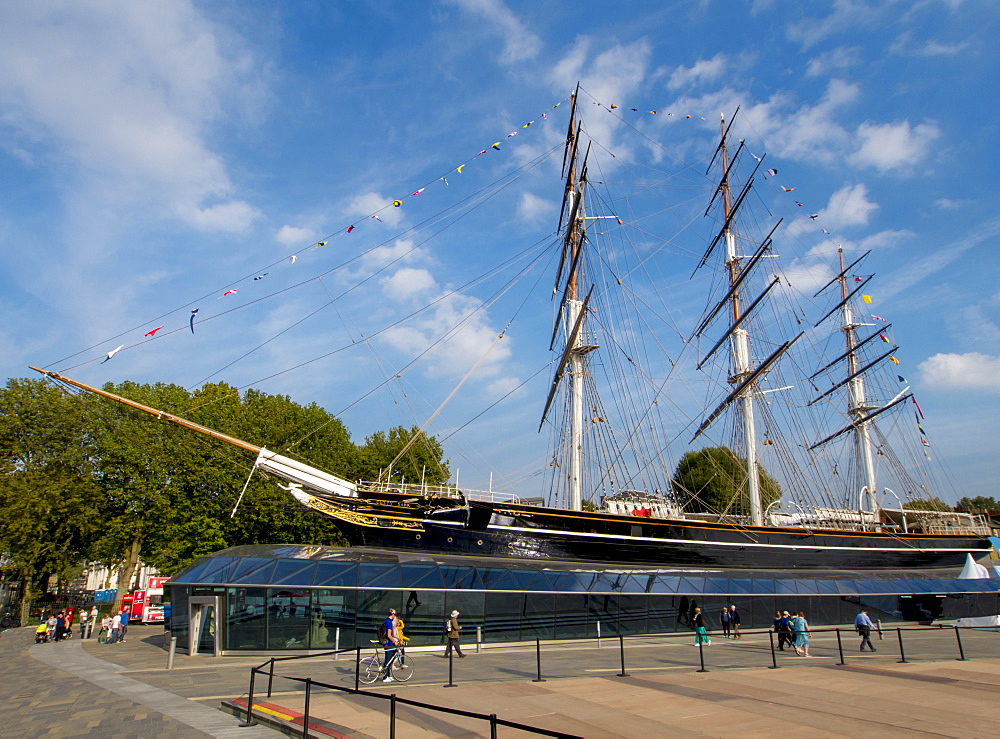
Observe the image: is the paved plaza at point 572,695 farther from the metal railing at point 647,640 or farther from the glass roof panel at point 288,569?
the glass roof panel at point 288,569

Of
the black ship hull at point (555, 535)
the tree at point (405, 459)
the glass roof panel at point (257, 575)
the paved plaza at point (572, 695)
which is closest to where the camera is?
the paved plaza at point (572, 695)

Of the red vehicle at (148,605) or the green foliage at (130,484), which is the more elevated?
the green foliage at (130,484)

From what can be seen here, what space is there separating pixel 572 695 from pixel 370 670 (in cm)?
447

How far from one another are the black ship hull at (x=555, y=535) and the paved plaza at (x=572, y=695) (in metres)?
7.79

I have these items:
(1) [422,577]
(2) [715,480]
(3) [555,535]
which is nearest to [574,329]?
(3) [555,535]

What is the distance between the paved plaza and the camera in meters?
7.93

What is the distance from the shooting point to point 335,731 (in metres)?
7.68

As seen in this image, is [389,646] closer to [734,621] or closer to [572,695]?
[572,695]

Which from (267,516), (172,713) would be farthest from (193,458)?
(172,713)

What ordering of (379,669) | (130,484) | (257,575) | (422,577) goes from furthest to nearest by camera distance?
(130,484) → (422,577) → (257,575) → (379,669)

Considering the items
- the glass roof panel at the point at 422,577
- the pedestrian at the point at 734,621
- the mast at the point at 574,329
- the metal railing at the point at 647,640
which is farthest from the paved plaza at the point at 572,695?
the mast at the point at 574,329

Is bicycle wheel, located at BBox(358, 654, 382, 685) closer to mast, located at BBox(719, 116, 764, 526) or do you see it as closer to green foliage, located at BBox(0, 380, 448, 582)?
green foliage, located at BBox(0, 380, 448, 582)

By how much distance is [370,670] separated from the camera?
12.2m

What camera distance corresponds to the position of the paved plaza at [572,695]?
26.0 ft
